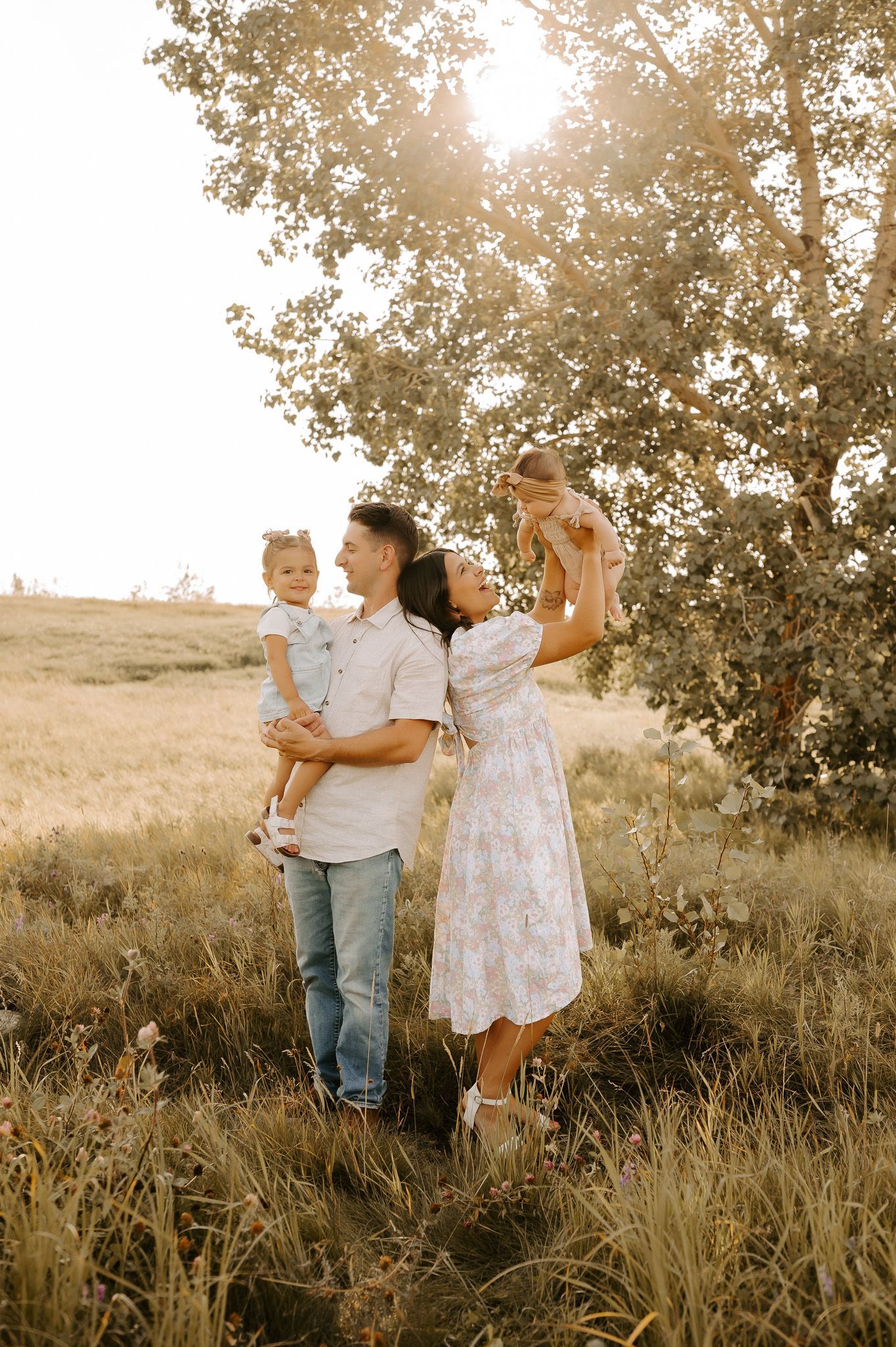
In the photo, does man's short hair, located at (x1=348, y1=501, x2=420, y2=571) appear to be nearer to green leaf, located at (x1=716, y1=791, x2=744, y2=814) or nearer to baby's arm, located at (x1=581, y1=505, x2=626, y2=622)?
baby's arm, located at (x1=581, y1=505, x2=626, y2=622)

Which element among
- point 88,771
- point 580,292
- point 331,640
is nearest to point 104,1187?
point 331,640

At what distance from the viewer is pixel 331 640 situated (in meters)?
3.73

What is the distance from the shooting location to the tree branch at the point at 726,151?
8.99 meters

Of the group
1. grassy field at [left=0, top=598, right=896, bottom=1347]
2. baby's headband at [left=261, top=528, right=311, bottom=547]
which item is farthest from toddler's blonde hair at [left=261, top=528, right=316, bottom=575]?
grassy field at [left=0, top=598, right=896, bottom=1347]

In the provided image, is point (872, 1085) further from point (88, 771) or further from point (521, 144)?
point (88, 771)

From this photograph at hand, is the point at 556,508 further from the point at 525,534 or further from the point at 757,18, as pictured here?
the point at 757,18

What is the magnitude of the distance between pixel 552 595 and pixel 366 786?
109cm

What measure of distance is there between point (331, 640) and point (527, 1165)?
6.50ft

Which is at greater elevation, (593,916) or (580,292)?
(580,292)

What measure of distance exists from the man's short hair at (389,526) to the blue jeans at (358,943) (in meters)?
1.13

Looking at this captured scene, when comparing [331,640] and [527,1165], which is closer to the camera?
[527,1165]

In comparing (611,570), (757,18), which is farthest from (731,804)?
(757,18)

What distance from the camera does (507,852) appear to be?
3.28m

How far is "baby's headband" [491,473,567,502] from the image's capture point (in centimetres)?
338
